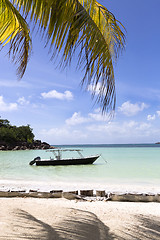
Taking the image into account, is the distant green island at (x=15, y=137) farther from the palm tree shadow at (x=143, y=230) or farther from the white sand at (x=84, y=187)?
the palm tree shadow at (x=143, y=230)

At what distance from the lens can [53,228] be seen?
10.3ft

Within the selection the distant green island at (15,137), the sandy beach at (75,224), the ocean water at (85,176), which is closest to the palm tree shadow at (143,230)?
the sandy beach at (75,224)

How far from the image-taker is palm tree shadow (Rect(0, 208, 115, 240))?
2.81 metres

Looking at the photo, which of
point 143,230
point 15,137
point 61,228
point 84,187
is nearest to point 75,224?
point 61,228

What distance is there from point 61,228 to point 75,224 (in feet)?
1.01

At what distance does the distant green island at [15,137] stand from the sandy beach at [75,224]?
53.8 metres

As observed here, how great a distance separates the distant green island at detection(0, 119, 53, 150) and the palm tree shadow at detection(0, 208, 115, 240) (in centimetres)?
5433

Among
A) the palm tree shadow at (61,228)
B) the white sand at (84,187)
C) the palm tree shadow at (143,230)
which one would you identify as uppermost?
the palm tree shadow at (61,228)

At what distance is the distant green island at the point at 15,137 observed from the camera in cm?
5808

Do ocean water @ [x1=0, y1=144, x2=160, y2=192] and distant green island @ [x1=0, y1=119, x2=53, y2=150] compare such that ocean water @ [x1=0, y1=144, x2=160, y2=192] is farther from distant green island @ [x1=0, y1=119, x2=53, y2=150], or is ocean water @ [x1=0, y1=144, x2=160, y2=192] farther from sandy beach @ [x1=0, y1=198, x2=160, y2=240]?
distant green island @ [x1=0, y1=119, x2=53, y2=150]

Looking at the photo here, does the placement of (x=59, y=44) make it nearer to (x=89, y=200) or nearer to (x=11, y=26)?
(x=11, y=26)

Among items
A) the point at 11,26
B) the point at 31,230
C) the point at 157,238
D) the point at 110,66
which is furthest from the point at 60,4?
the point at 157,238

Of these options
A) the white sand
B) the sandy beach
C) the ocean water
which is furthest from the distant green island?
the sandy beach

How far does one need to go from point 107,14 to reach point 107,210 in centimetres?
374
